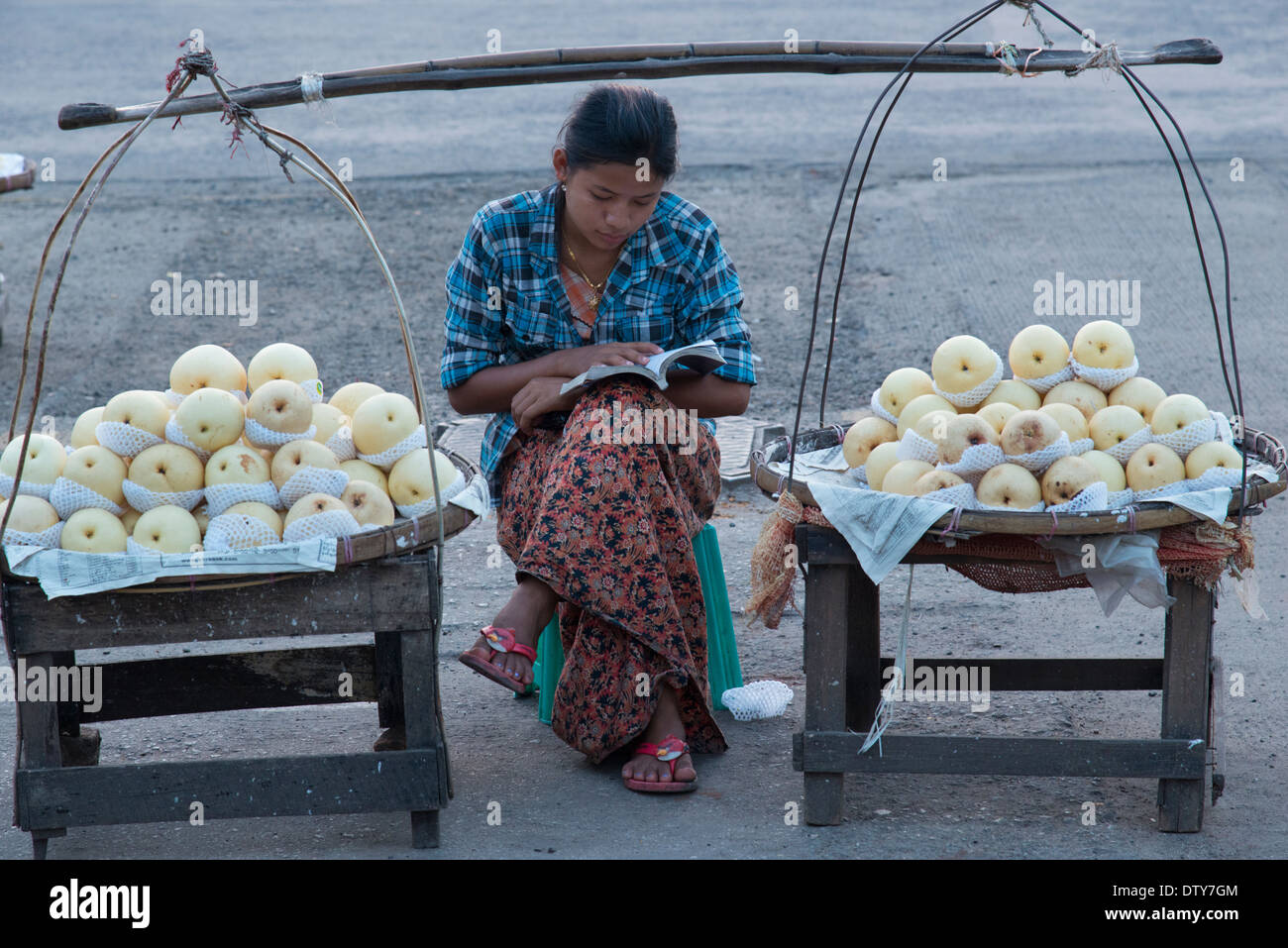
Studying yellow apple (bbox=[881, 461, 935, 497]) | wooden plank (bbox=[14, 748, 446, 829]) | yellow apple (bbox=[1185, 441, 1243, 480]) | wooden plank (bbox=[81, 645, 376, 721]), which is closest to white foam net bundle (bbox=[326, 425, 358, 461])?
wooden plank (bbox=[81, 645, 376, 721])

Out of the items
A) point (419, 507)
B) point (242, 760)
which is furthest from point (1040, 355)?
point (242, 760)

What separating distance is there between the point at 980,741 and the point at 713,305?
1.10 m

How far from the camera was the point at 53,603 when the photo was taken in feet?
7.80

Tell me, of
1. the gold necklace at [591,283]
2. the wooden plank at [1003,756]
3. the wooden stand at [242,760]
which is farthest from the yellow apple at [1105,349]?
the wooden stand at [242,760]

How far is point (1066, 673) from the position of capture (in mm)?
2865

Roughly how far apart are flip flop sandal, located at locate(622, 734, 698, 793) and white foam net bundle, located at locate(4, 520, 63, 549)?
1208 millimetres

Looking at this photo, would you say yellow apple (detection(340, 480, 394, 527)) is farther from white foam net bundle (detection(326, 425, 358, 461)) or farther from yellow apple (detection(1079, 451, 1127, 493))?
yellow apple (detection(1079, 451, 1127, 493))

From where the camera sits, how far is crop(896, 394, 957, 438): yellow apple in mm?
2623

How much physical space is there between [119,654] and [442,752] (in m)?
1.50

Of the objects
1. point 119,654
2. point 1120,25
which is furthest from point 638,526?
point 1120,25

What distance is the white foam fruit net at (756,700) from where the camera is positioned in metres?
3.12

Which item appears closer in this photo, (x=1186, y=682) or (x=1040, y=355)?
(x=1186, y=682)

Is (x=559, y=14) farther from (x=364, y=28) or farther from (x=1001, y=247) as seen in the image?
(x=1001, y=247)

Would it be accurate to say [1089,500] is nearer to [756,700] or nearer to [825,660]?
[825,660]
